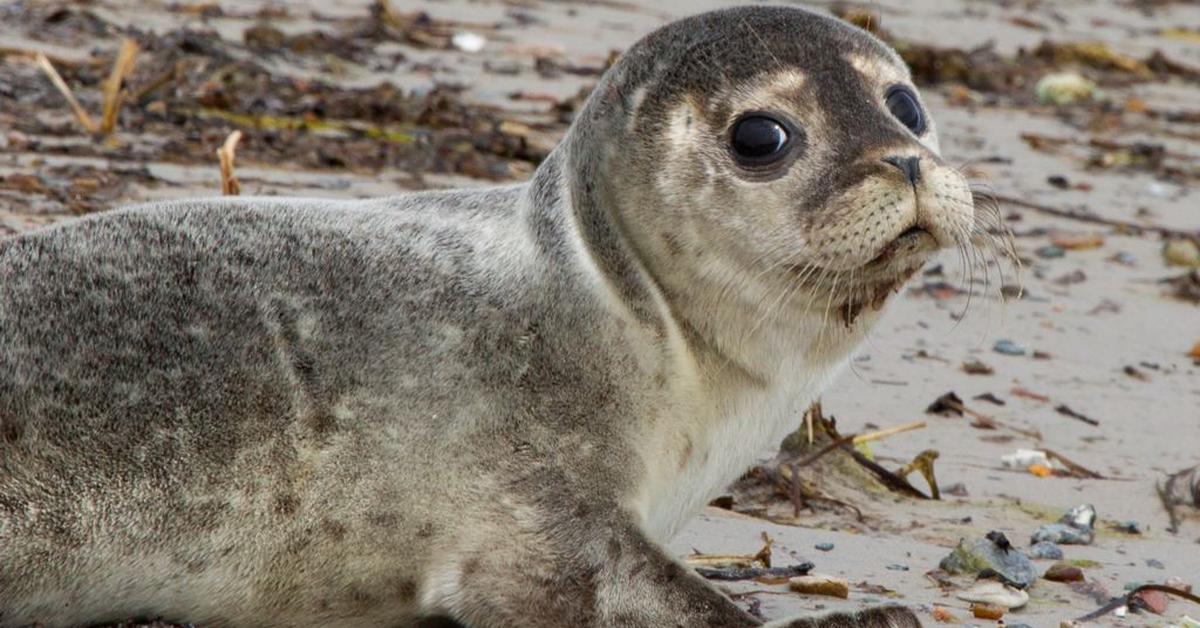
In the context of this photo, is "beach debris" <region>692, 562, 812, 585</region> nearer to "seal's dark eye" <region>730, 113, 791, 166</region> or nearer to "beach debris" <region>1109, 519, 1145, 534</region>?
"seal's dark eye" <region>730, 113, 791, 166</region>

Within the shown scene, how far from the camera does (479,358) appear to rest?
3.60 metres

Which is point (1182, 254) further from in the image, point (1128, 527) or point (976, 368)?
point (1128, 527)

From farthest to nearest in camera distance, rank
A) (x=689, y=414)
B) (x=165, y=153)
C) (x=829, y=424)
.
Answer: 1. (x=165, y=153)
2. (x=829, y=424)
3. (x=689, y=414)

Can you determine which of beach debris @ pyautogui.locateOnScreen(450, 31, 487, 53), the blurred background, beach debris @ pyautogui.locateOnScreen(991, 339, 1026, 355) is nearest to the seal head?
the blurred background

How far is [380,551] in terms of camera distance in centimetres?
346

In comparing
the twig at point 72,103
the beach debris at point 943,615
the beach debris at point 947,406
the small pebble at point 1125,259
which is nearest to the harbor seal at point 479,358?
the beach debris at point 943,615

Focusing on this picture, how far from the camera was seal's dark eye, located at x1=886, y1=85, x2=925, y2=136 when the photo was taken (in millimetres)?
3846

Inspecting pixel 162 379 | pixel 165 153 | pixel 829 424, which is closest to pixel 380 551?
pixel 162 379

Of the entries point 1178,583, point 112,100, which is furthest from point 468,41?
point 1178,583

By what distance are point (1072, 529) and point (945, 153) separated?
4.22 metres

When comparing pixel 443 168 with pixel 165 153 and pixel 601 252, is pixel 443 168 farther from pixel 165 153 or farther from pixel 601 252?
pixel 601 252

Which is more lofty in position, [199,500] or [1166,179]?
[199,500]

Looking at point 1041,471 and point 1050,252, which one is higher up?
point 1041,471

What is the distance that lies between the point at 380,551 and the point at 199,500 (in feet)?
1.05
